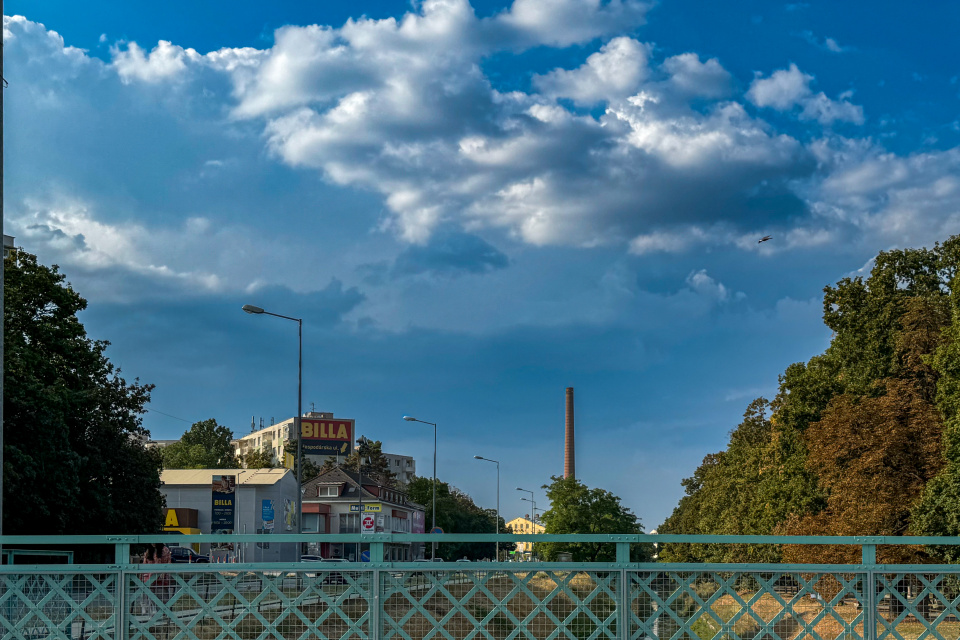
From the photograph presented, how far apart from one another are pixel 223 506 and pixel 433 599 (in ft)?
242

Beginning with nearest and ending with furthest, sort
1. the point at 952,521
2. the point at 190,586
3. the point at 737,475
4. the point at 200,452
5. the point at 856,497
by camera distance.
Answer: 1. the point at 190,586
2. the point at 952,521
3. the point at 856,497
4. the point at 737,475
5. the point at 200,452

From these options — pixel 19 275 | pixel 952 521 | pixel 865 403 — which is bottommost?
pixel 952 521

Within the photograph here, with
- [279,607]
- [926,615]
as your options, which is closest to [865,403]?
[926,615]

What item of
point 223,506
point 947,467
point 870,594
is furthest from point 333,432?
point 870,594

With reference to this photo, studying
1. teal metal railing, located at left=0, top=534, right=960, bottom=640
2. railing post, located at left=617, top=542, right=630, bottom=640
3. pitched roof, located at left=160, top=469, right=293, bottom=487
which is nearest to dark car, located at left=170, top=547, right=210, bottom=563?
pitched roof, located at left=160, top=469, right=293, bottom=487

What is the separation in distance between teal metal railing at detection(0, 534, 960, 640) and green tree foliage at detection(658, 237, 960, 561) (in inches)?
1013

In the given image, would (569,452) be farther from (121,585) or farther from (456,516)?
(121,585)

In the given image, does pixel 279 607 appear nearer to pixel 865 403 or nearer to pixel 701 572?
pixel 701 572

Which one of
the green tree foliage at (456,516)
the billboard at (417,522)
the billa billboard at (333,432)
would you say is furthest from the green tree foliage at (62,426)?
the billa billboard at (333,432)

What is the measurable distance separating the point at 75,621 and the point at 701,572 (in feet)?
20.1

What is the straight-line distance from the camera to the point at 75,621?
10.3 m

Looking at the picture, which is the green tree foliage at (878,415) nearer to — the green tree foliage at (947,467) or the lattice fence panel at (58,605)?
the green tree foliage at (947,467)

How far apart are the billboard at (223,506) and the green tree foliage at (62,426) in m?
30.7

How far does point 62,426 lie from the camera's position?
1497 inches
